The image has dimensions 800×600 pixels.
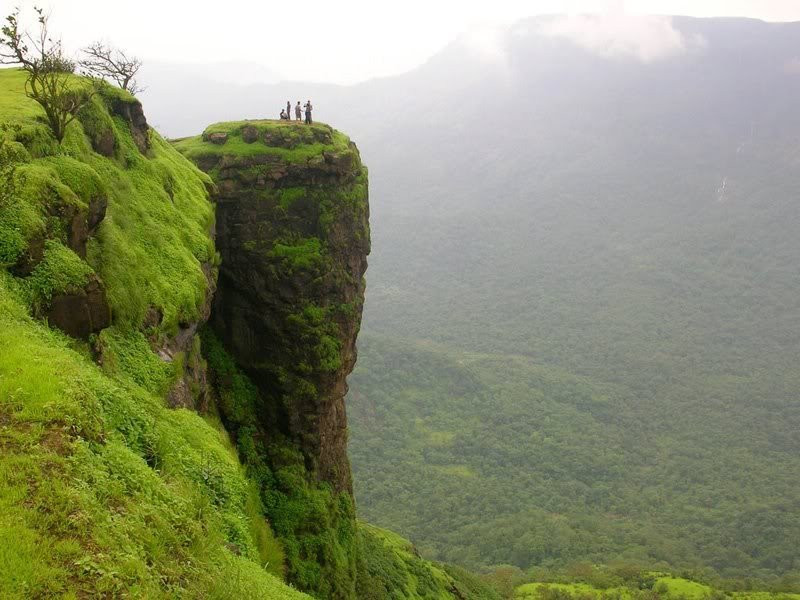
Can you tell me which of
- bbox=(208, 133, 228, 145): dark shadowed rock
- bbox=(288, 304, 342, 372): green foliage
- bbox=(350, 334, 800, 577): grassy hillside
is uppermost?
bbox=(208, 133, 228, 145): dark shadowed rock

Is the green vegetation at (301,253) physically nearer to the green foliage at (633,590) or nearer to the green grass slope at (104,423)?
the green grass slope at (104,423)

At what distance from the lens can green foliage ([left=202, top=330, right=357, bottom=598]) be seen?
2594 cm

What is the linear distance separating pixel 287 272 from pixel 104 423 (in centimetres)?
1824

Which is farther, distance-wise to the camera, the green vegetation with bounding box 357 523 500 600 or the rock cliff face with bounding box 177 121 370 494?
the green vegetation with bounding box 357 523 500 600

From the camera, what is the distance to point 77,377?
1072 centimetres

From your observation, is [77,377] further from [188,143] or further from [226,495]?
[188,143]

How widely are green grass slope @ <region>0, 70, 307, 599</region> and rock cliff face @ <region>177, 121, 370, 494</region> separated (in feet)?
23.1

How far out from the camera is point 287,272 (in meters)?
28.5

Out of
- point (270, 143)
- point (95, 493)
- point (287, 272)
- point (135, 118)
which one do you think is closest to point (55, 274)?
point (95, 493)

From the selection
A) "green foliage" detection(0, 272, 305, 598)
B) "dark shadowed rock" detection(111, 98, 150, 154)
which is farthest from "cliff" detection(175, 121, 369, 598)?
"green foliage" detection(0, 272, 305, 598)

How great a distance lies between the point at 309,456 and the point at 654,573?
87.7m

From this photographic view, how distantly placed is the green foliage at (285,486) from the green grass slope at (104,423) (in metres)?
4.32

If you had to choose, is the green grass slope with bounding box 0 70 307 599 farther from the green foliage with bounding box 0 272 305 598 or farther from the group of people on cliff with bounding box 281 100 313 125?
the group of people on cliff with bounding box 281 100 313 125

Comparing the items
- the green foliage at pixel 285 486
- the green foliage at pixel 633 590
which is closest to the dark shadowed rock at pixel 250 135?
the green foliage at pixel 285 486
